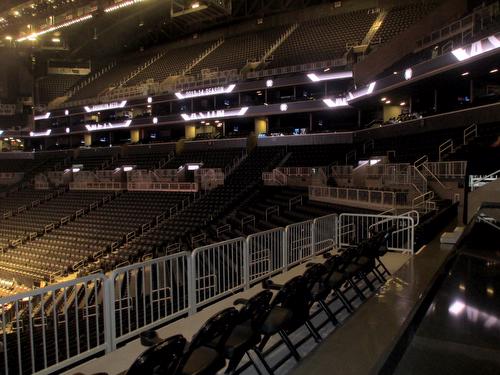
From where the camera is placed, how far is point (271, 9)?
37.0 meters

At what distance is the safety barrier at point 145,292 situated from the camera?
3824 mm

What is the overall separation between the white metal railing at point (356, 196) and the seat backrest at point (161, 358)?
11.5 meters

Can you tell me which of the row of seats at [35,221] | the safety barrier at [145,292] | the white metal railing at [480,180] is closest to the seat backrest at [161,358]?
the safety barrier at [145,292]

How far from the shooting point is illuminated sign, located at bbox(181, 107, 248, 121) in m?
31.8

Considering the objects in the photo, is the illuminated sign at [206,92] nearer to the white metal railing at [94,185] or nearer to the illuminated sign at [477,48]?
→ the white metal railing at [94,185]

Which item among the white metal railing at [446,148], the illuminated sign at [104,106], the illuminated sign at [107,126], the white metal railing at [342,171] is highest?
the illuminated sign at [104,106]

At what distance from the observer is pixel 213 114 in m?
33.2

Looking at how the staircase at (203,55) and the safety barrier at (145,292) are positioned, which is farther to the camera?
the staircase at (203,55)

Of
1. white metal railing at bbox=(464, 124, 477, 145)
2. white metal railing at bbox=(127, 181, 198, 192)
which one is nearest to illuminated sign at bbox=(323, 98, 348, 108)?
white metal railing at bbox=(464, 124, 477, 145)

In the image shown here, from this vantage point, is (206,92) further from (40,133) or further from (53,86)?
(53,86)

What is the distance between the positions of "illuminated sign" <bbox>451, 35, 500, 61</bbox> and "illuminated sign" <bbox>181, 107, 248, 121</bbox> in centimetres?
1813

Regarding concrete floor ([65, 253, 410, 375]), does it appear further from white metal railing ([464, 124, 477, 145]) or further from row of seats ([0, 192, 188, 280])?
white metal railing ([464, 124, 477, 145])

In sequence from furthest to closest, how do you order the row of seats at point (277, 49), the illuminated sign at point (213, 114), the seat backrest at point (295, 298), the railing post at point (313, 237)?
the illuminated sign at point (213, 114), the row of seats at point (277, 49), the railing post at point (313, 237), the seat backrest at point (295, 298)

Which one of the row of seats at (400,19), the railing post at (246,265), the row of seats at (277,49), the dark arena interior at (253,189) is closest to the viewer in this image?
the dark arena interior at (253,189)
